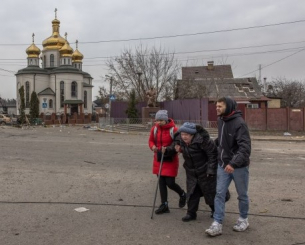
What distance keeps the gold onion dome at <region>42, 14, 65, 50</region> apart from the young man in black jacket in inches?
2485

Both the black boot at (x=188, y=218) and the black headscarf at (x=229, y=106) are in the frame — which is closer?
the black headscarf at (x=229, y=106)

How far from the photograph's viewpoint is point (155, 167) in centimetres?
537

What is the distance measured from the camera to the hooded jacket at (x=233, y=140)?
13.8 feet

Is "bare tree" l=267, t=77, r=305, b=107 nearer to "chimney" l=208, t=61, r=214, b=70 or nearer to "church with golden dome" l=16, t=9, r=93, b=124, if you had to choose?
"chimney" l=208, t=61, r=214, b=70

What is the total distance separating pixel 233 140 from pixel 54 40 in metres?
64.4

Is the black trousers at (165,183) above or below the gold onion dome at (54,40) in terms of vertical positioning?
below

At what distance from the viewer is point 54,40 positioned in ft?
210

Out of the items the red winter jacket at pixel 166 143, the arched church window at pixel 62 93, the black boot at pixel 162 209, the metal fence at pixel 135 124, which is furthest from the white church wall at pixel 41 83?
the black boot at pixel 162 209

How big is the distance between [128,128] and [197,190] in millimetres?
22161

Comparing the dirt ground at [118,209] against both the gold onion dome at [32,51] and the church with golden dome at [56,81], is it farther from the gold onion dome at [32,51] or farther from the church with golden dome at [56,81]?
the gold onion dome at [32,51]

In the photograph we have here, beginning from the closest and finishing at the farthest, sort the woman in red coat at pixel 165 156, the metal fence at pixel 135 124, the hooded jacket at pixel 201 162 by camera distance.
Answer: the hooded jacket at pixel 201 162
the woman in red coat at pixel 165 156
the metal fence at pixel 135 124

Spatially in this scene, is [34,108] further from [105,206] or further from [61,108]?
[105,206]

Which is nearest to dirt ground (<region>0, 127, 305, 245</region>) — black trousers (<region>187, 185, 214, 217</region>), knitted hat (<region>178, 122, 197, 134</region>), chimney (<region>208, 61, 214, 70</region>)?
black trousers (<region>187, 185, 214, 217</region>)

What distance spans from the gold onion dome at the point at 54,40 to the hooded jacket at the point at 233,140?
63.1 meters
